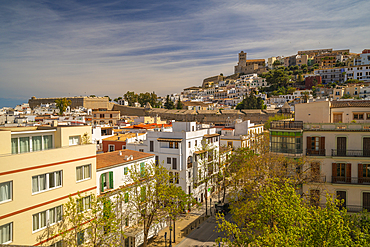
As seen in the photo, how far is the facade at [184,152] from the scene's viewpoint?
2278 centimetres

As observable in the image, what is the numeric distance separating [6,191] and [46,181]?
148cm

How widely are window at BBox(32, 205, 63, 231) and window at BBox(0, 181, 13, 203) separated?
128cm

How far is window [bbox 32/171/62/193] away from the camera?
9820mm

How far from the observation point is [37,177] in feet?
32.5

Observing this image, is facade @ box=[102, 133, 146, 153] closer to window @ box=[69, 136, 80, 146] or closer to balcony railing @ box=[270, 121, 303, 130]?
window @ box=[69, 136, 80, 146]

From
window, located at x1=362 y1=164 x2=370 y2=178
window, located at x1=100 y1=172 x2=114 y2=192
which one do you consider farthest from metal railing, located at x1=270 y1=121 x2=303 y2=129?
window, located at x1=100 y1=172 x2=114 y2=192

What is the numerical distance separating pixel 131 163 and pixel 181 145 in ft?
23.1

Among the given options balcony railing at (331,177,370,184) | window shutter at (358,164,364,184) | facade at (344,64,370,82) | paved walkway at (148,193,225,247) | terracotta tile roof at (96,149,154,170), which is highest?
facade at (344,64,370,82)

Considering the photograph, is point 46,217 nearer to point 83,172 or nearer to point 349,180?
point 83,172

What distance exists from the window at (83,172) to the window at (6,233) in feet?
10.3

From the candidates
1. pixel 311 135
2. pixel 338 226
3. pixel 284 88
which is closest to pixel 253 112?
pixel 284 88

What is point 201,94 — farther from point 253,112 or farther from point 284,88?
point 253,112

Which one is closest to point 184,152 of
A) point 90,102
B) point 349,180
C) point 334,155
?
point 334,155

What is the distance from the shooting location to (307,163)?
15203 millimetres
